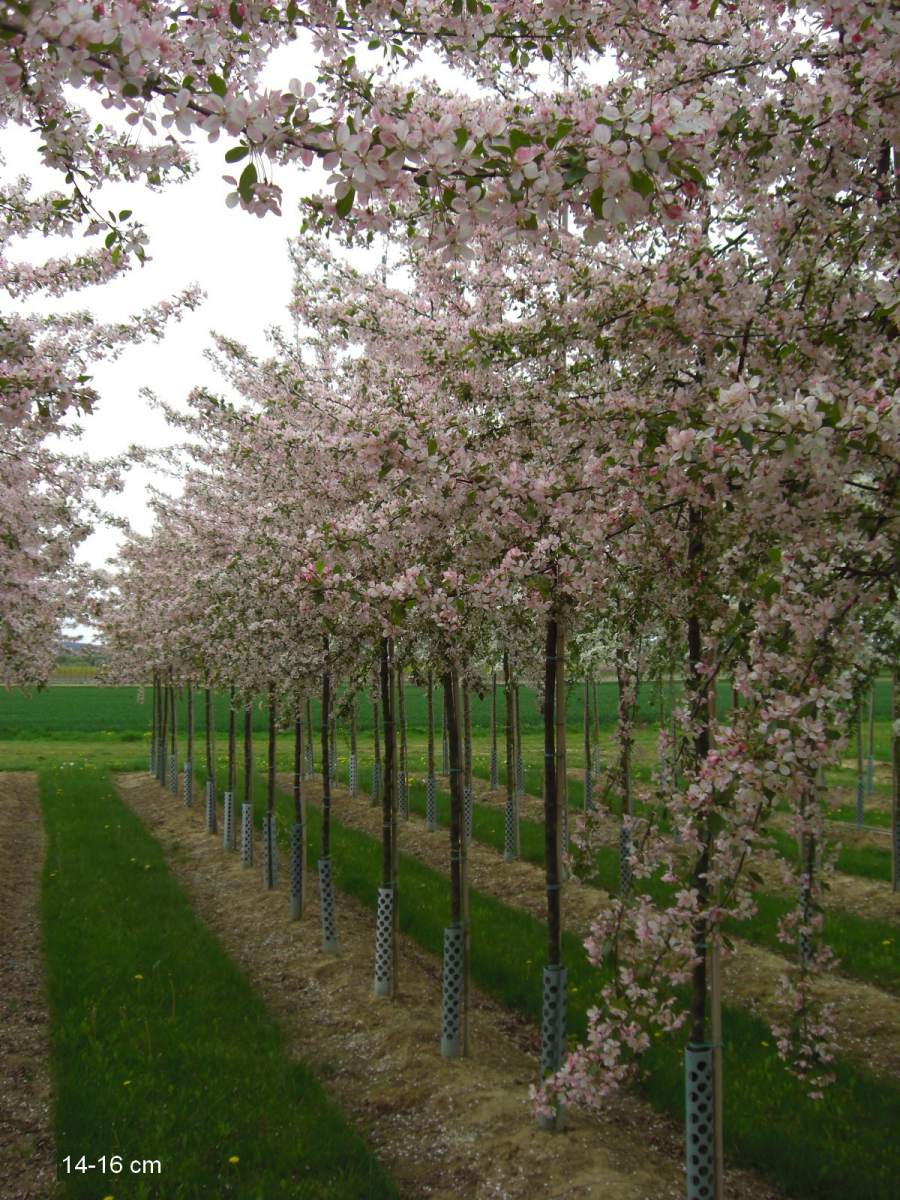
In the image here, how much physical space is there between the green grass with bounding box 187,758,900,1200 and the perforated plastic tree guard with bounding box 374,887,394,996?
1.08 metres

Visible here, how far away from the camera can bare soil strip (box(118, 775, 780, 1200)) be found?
19.9 ft

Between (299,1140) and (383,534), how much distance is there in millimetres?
4332

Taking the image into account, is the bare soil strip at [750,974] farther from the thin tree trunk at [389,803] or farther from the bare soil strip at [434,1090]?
the bare soil strip at [434,1090]

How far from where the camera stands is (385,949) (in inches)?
381

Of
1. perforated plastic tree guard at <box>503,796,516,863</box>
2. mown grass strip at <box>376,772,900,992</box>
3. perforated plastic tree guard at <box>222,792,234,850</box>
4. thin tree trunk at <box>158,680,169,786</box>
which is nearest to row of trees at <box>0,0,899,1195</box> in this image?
mown grass strip at <box>376,772,900,992</box>

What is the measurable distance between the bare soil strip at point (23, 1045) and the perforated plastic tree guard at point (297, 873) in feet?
11.0

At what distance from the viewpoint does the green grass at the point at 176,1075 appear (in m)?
5.85

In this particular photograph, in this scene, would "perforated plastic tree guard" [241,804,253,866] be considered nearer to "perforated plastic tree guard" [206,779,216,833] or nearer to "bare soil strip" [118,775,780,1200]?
"bare soil strip" [118,775,780,1200]

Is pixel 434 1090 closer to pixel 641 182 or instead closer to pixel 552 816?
pixel 552 816

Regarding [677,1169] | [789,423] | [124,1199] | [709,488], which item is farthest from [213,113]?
[677,1169]

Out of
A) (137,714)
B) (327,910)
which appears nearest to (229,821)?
(327,910)

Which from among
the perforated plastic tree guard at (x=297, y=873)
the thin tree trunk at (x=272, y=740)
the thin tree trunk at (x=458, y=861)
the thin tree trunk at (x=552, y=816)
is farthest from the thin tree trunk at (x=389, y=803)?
the thin tree trunk at (x=272, y=740)

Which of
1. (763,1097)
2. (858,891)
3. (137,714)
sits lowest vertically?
(858,891)

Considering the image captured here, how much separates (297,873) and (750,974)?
6.20 metres
